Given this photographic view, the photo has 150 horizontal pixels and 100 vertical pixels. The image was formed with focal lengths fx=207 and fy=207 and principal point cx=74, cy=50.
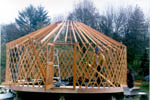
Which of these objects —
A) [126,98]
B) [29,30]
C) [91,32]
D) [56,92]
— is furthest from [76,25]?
[29,30]

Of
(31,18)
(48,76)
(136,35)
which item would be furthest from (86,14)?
(48,76)

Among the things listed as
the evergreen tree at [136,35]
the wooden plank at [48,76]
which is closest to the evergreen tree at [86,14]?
the evergreen tree at [136,35]

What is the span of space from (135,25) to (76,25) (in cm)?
767

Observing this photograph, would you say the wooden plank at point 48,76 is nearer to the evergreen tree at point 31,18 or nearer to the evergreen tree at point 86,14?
the evergreen tree at point 86,14

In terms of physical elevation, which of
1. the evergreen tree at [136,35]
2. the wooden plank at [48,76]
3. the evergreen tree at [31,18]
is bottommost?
the wooden plank at [48,76]

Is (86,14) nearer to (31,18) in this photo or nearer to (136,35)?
(136,35)

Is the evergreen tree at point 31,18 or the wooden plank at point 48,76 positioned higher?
the evergreen tree at point 31,18

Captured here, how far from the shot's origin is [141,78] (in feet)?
33.5

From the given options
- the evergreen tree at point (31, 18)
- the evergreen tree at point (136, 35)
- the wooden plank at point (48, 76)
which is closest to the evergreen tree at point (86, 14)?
the evergreen tree at point (31, 18)

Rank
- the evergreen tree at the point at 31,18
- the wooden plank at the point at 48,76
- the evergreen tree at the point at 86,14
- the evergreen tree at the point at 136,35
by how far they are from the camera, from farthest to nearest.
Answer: the evergreen tree at the point at 31,18, the evergreen tree at the point at 86,14, the evergreen tree at the point at 136,35, the wooden plank at the point at 48,76

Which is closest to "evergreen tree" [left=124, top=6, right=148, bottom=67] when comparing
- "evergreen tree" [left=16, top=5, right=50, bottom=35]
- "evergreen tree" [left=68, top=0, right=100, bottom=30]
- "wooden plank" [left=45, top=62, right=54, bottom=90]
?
"evergreen tree" [left=68, top=0, right=100, bottom=30]

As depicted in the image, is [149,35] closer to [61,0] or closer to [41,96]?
[61,0]

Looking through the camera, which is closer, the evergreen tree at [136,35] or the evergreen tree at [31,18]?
the evergreen tree at [136,35]

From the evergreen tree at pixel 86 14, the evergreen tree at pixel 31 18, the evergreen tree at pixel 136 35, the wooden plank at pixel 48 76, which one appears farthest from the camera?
the evergreen tree at pixel 31 18
